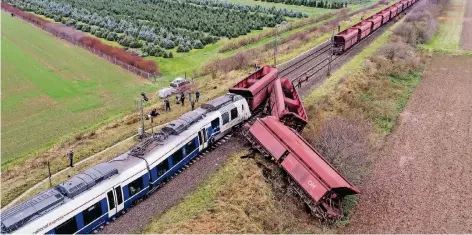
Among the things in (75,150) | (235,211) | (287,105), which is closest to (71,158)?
(75,150)

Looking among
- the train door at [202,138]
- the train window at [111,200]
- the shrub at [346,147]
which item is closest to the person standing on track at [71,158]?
the train window at [111,200]

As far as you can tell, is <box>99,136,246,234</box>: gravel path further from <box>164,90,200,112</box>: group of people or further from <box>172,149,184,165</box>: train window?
<box>164,90,200,112</box>: group of people

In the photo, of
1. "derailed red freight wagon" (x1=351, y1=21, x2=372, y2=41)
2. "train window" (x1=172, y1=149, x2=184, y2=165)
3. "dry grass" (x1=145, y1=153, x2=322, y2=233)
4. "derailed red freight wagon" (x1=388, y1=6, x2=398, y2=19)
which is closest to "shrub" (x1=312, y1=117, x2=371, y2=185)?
"dry grass" (x1=145, y1=153, x2=322, y2=233)

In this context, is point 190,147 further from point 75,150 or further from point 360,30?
point 360,30

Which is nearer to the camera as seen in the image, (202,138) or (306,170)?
(306,170)

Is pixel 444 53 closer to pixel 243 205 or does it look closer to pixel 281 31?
pixel 281 31

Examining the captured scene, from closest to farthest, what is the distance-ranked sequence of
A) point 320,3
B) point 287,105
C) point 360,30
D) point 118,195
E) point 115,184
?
point 115,184 → point 118,195 → point 287,105 → point 360,30 → point 320,3
